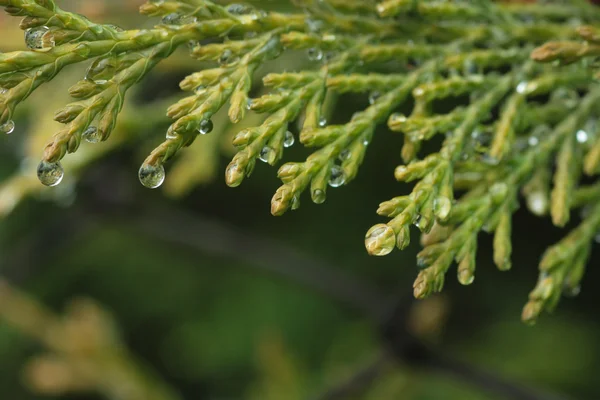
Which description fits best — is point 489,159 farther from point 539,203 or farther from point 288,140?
point 288,140

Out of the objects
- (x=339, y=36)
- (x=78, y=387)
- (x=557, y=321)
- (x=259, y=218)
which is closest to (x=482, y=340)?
(x=557, y=321)

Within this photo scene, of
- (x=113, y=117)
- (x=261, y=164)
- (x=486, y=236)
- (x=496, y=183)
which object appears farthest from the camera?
(x=261, y=164)

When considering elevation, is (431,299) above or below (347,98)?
below

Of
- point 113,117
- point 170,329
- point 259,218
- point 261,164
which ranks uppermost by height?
point 113,117

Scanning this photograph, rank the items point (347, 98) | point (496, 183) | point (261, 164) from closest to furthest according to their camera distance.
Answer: point (496, 183), point (347, 98), point (261, 164)

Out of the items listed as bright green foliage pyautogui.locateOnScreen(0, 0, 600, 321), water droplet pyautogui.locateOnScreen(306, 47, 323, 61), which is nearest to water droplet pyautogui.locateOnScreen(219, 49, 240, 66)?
bright green foliage pyautogui.locateOnScreen(0, 0, 600, 321)

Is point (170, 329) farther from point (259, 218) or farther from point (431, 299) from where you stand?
point (431, 299)

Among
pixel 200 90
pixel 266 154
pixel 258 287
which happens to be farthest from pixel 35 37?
pixel 258 287

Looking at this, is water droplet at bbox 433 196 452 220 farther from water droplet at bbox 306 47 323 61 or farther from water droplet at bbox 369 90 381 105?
water droplet at bbox 306 47 323 61
